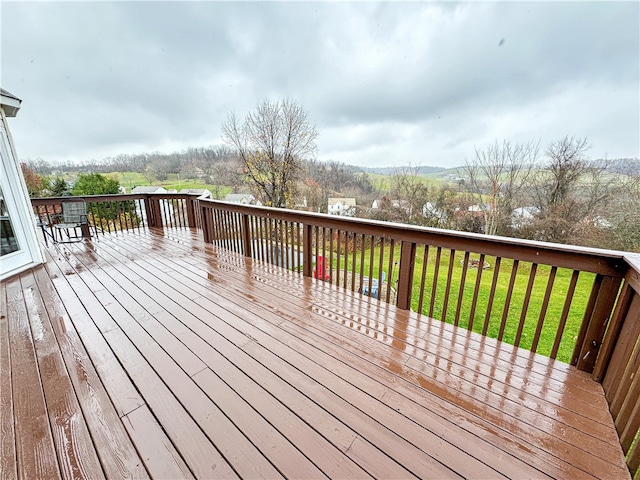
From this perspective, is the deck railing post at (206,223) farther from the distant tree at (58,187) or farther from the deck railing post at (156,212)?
the distant tree at (58,187)

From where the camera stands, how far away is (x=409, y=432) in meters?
1.27

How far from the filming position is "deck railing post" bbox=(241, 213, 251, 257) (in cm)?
398

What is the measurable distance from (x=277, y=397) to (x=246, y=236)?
2920 millimetres

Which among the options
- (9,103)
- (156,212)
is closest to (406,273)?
(9,103)

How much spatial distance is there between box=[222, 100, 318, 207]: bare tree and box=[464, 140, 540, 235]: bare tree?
27.9 ft

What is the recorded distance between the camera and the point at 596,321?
157 centimetres

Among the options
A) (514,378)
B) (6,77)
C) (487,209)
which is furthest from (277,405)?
(487,209)

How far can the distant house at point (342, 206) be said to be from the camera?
1497cm

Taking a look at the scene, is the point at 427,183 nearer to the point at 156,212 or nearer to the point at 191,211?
the point at 191,211

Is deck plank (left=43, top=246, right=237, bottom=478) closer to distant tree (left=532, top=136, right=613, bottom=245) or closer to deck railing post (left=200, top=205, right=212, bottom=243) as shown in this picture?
deck railing post (left=200, top=205, right=212, bottom=243)

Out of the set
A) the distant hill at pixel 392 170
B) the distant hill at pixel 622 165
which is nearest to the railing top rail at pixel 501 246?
the distant hill at pixel 622 165

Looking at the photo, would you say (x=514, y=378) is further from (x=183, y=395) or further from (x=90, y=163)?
(x=90, y=163)

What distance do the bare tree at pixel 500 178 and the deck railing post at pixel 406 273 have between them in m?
11.6

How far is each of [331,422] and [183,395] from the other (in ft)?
2.94
